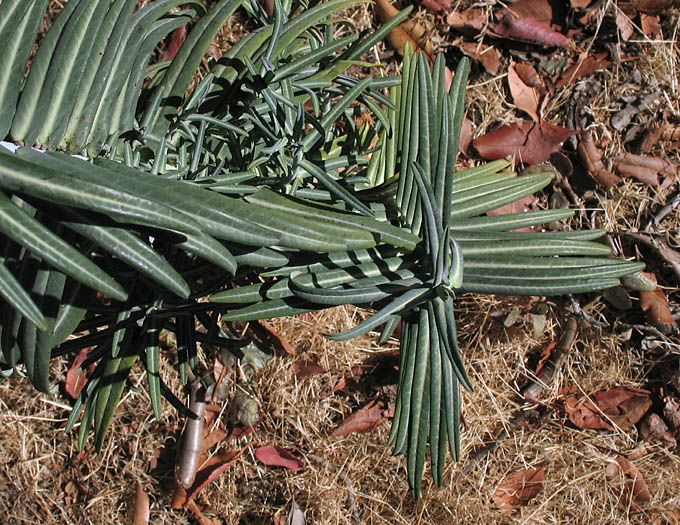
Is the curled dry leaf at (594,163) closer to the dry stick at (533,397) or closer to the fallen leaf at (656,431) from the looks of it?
the dry stick at (533,397)

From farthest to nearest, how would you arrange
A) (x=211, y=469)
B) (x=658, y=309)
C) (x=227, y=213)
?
(x=211, y=469) < (x=658, y=309) < (x=227, y=213)

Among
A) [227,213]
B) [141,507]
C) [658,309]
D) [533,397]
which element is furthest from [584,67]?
[141,507]

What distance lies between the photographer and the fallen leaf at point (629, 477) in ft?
6.52

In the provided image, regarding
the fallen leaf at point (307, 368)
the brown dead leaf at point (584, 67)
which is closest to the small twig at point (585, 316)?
the brown dead leaf at point (584, 67)

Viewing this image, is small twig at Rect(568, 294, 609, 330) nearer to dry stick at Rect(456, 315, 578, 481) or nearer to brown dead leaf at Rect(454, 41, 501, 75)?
dry stick at Rect(456, 315, 578, 481)

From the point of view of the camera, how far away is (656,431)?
2.00 metres

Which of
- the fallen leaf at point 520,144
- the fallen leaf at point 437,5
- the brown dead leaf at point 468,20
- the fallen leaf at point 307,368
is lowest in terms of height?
the fallen leaf at point 307,368

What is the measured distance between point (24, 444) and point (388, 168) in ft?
5.92

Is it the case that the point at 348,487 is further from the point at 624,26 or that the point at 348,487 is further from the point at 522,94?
the point at 624,26

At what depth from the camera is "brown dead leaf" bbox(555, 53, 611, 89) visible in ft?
6.64

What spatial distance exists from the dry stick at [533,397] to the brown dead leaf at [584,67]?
0.87 meters

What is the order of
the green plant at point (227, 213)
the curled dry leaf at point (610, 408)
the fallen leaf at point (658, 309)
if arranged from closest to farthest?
1. the green plant at point (227, 213)
2. the fallen leaf at point (658, 309)
3. the curled dry leaf at point (610, 408)

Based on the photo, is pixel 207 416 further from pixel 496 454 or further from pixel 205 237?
pixel 205 237

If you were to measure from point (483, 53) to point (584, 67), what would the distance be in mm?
357
